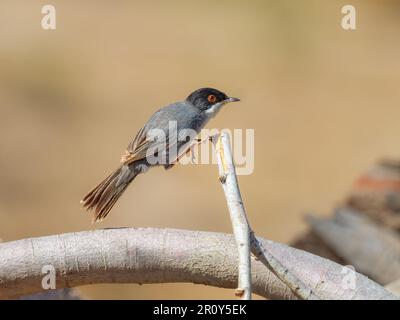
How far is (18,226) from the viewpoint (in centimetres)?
923

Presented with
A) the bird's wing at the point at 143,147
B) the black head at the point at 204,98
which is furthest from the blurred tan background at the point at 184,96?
the bird's wing at the point at 143,147

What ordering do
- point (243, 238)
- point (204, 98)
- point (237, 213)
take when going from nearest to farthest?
point (243, 238) → point (237, 213) → point (204, 98)

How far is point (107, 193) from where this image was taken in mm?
4352

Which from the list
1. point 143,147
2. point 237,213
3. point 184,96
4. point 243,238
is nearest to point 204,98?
point 143,147

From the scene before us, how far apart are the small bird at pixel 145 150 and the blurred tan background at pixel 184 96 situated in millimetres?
3326

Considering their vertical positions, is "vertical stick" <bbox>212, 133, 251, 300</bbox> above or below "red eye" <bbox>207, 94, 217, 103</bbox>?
below

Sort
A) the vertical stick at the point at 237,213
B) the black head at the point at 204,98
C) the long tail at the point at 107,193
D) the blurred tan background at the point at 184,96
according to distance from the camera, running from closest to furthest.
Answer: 1. the vertical stick at the point at 237,213
2. the long tail at the point at 107,193
3. the black head at the point at 204,98
4. the blurred tan background at the point at 184,96

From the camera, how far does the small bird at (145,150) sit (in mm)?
4320

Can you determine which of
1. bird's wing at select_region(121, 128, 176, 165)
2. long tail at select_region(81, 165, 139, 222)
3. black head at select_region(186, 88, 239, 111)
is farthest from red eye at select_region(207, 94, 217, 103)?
long tail at select_region(81, 165, 139, 222)

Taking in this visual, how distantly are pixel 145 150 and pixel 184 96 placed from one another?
24.2ft

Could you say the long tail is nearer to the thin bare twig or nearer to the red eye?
the red eye

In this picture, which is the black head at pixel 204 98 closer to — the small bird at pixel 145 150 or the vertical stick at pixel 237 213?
the small bird at pixel 145 150

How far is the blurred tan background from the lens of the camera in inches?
389

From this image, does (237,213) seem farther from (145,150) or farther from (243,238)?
(145,150)
